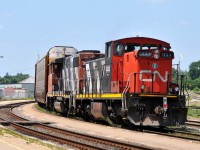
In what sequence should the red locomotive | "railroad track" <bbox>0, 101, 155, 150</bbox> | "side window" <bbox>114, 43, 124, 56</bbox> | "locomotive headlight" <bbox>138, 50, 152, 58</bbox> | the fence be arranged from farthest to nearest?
the fence < "side window" <bbox>114, 43, 124, 56</bbox> < "locomotive headlight" <bbox>138, 50, 152, 58</bbox> < the red locomotive < "railroad track" <bbox>0, 101, 155, 150</bbox>

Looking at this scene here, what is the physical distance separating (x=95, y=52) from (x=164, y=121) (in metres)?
7.73

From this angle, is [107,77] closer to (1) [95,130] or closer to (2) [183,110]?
(1) [95,130]

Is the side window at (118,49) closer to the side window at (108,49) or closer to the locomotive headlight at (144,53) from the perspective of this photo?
the side window at (108,49)

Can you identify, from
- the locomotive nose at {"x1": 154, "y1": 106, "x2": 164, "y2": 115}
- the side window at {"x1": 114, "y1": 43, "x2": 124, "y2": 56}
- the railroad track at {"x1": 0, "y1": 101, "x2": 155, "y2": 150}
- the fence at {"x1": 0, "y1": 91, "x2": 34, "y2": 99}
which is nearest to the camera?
the railroad track at {"x1": 0, "y1": 101, "x2": 155, "y2": 150}

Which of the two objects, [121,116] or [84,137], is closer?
[84,137]

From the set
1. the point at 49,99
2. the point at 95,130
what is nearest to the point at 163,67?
the point at 95,130

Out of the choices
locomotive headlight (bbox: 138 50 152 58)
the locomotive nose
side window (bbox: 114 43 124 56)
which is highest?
side window (bbox: 114 43 124 56)

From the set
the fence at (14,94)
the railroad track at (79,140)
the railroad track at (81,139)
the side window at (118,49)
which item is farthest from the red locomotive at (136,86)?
the fence at (14,94)

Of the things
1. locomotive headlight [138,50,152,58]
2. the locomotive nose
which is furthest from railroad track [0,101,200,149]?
locomotive headlight [138,50,152,58]

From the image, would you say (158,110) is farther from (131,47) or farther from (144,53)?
(131,47)

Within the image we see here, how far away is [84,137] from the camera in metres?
13.5

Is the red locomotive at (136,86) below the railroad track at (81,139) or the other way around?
the other way around

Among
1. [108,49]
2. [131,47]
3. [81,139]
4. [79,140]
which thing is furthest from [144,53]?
[79,140]

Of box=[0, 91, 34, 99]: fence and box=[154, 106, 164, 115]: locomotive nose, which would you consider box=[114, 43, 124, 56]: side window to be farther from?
box=[0, 91, 34, 99]: fence
